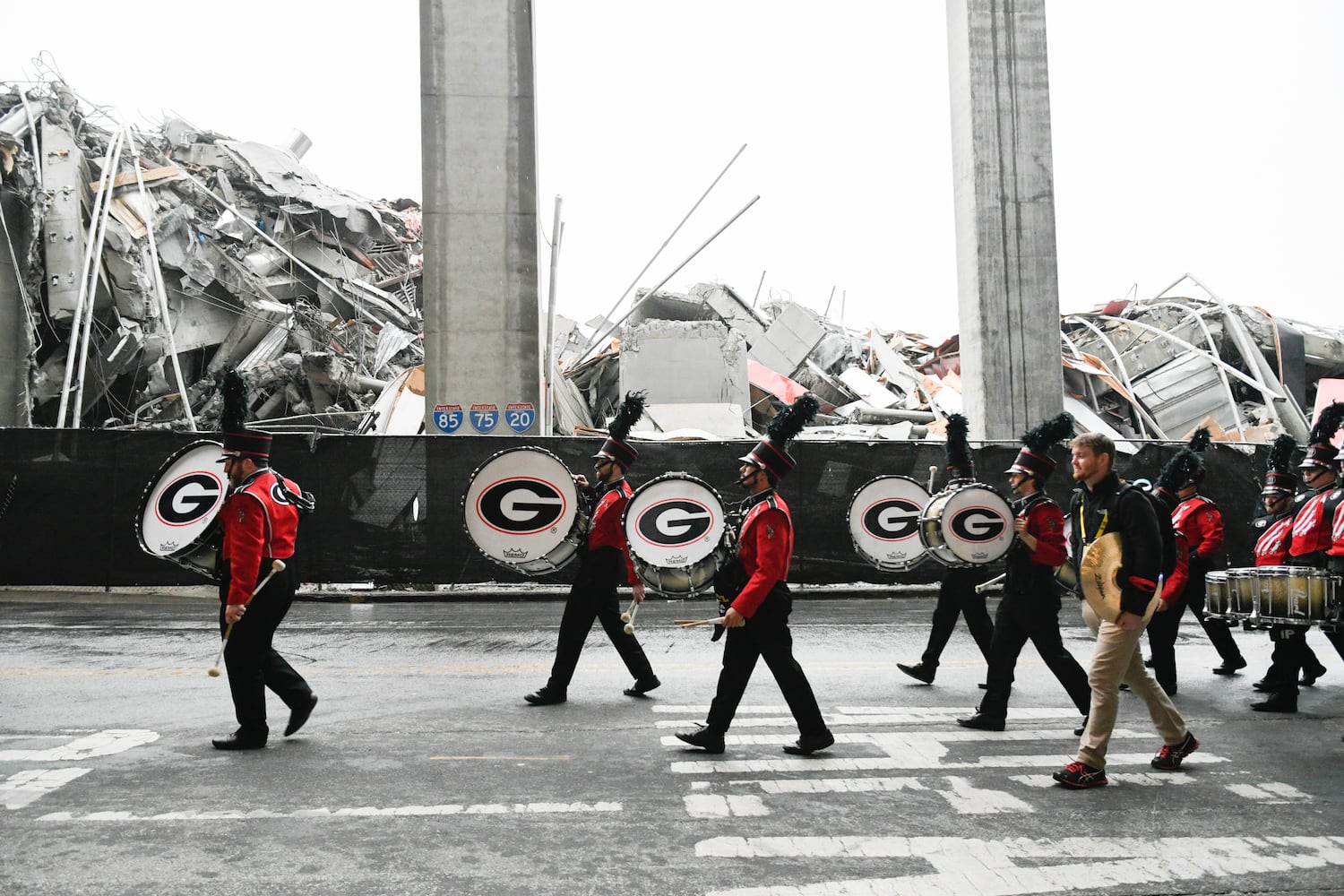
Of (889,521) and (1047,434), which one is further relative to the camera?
(889,521)

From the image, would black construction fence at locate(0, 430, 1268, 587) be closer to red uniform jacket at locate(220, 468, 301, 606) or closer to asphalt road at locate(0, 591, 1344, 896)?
asphalt road at locate(0, 591, 1344, 896)

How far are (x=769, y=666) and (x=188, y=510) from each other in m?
3.80

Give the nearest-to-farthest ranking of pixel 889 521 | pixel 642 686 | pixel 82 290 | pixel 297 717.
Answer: pixel 297 717 → pixel 642 686 → pixel 889 521 → pixel 82 290

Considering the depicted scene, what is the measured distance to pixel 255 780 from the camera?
531 centimetres

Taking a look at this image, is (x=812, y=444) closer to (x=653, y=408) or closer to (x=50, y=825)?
(x=653, y=408)

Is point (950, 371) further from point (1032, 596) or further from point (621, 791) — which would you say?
point (621, 791)

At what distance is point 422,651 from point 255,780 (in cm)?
438

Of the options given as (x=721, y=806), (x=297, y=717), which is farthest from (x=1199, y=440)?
(x=297, y=717)

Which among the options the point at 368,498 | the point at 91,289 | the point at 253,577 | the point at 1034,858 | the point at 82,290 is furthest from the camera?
the point at 91,289

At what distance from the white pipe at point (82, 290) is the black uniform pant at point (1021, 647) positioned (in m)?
17.9

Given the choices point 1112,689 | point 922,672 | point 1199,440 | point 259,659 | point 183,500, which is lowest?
point 922,672

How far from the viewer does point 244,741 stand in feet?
19.7

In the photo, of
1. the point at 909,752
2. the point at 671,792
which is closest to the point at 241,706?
the point at 671,792

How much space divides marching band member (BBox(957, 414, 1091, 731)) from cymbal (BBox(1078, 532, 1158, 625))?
111 centimetres
